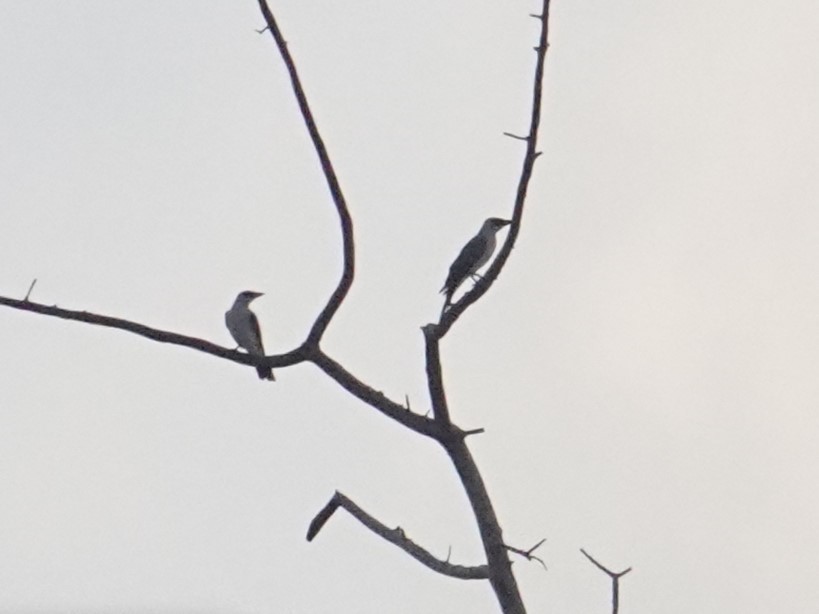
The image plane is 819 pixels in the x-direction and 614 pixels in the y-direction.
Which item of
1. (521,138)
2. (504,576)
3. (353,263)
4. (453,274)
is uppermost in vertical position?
(453,274)

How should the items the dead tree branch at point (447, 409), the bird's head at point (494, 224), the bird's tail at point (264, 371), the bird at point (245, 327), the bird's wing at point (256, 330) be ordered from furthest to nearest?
the bird's wing at point (256, 330) → the bird at point (245, 327) → the bird's head at point (494, 224) → the bird's tail at point (264, 371) → the dead tree branch at point (447, 409)

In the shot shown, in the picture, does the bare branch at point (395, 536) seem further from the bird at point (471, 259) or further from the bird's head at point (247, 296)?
the bird's head at point (247, 296)

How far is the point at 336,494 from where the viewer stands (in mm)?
5160

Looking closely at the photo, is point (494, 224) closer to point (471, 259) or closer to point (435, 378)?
point (471, 259)

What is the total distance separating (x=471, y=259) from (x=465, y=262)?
6cm

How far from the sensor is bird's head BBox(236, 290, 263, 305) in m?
16.0

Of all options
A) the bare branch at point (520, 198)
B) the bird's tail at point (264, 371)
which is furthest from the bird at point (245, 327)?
the bare branch at point (520, 198)

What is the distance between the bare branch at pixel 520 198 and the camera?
15.7 feet

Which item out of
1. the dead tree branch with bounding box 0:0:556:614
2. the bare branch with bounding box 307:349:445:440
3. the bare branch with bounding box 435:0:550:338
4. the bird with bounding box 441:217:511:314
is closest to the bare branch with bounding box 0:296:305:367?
the dead tree branch with bounding box 0:0:556:614

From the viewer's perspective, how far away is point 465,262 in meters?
11.1

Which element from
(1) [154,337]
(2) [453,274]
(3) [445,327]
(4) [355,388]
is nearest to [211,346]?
(1) [154,337]

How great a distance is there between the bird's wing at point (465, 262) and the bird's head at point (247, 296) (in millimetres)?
5111

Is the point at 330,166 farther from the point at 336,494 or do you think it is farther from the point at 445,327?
the point at 336,494

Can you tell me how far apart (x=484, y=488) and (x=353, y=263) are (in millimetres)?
978
